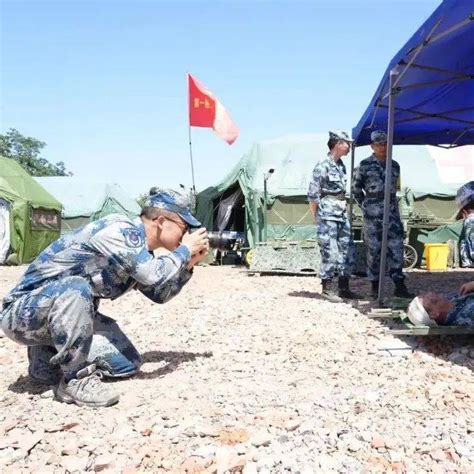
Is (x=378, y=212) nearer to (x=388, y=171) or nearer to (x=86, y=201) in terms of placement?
(x=388, y=171)

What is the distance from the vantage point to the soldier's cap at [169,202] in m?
3.08

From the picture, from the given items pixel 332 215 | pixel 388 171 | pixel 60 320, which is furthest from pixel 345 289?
pixel 60 320

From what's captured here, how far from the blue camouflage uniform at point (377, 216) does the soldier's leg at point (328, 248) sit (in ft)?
1.38

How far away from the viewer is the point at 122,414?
2764 millimetres

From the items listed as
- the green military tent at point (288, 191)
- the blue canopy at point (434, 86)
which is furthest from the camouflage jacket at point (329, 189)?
the green military tent at point (288, 191)

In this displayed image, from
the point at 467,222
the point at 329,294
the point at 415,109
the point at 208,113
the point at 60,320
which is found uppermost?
the point at 208,113

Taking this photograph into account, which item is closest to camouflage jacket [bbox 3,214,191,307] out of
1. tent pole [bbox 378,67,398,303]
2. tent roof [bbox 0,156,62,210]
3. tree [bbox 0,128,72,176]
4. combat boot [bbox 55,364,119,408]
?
combat boot [bbox 55,364,119,408]

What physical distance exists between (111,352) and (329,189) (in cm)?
353

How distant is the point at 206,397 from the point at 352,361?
3.82ft

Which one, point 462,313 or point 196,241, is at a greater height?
point 196,241

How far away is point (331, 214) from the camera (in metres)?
6.06

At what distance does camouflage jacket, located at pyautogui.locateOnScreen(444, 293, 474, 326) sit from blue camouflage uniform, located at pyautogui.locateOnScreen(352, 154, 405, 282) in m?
2.01

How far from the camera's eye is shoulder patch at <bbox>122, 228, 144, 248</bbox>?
9.50 ft

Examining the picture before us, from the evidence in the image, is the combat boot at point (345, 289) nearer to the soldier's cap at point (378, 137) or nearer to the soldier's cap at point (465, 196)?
the soldier's cap at point (378, 137)
